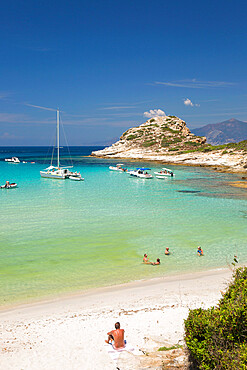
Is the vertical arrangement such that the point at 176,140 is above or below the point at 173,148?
above

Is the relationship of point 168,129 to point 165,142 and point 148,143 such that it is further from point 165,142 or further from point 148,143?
point 148,143

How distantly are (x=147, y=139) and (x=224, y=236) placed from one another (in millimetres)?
130592

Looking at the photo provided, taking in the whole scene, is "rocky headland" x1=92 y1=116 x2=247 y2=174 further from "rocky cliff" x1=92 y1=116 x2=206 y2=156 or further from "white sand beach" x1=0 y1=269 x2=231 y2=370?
"white sand beach" x1=0 y1=269 x2=231 y2=370

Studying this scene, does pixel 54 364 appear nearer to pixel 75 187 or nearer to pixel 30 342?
pixel 30 342

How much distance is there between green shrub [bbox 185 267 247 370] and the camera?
21.8ft

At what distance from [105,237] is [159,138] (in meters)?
131

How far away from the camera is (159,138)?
149375 millimetres

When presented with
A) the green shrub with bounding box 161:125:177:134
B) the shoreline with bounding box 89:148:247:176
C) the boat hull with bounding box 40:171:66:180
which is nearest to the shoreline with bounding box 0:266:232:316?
the boat hull with bounding box 40:171:66:180

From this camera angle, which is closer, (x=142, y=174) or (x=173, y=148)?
(x=142, y=174)

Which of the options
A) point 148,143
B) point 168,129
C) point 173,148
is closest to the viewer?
point 173,148

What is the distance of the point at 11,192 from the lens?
46469 millimetres

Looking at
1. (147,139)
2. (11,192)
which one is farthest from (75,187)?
(147,139)

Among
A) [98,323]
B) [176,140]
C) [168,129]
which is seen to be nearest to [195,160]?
[176,140]

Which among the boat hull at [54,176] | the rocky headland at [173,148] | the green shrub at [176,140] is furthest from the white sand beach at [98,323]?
the green shrub at [176,140]
